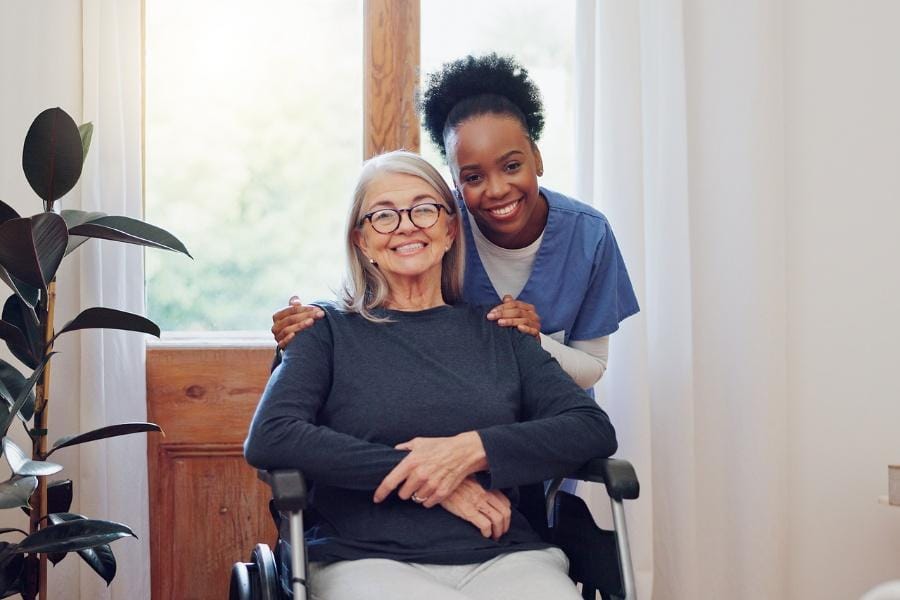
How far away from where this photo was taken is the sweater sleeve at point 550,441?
1.74 m

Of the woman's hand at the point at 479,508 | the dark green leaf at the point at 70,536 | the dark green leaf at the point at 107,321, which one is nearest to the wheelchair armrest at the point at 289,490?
the woman's hand at the point at 479,508

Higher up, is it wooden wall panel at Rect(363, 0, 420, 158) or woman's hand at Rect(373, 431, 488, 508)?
wooden wall panel at Rect(363, 0, 420, 158)

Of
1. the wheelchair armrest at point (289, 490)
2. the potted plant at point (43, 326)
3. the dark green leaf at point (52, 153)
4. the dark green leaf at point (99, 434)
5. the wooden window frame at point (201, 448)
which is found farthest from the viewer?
the wooden window frame at point (201, 448)

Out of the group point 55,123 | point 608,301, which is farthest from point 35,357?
point 608,301

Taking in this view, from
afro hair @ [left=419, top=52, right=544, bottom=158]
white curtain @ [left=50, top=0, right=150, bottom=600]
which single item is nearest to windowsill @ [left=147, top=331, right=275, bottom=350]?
white curtain @ [left=50, top=0, right=150, bottom=600]

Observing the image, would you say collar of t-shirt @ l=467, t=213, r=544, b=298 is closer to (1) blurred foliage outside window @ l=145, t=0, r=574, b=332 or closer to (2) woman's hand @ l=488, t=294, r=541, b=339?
(2) woman's hand @ l=488, t=294, r=541, b=339

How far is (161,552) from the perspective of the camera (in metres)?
2.65

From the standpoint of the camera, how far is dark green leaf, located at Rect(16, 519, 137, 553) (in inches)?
77.7

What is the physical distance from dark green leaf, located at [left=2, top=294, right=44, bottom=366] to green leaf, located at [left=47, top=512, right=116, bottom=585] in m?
0.34

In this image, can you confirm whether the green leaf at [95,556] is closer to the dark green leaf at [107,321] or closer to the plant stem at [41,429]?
the plant stem at [41,429]

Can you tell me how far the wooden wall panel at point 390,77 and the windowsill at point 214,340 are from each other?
56cm

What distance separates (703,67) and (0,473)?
199cm

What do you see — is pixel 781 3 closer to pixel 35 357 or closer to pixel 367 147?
pixel 367 147

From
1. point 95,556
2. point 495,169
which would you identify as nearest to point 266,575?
point 95,556
